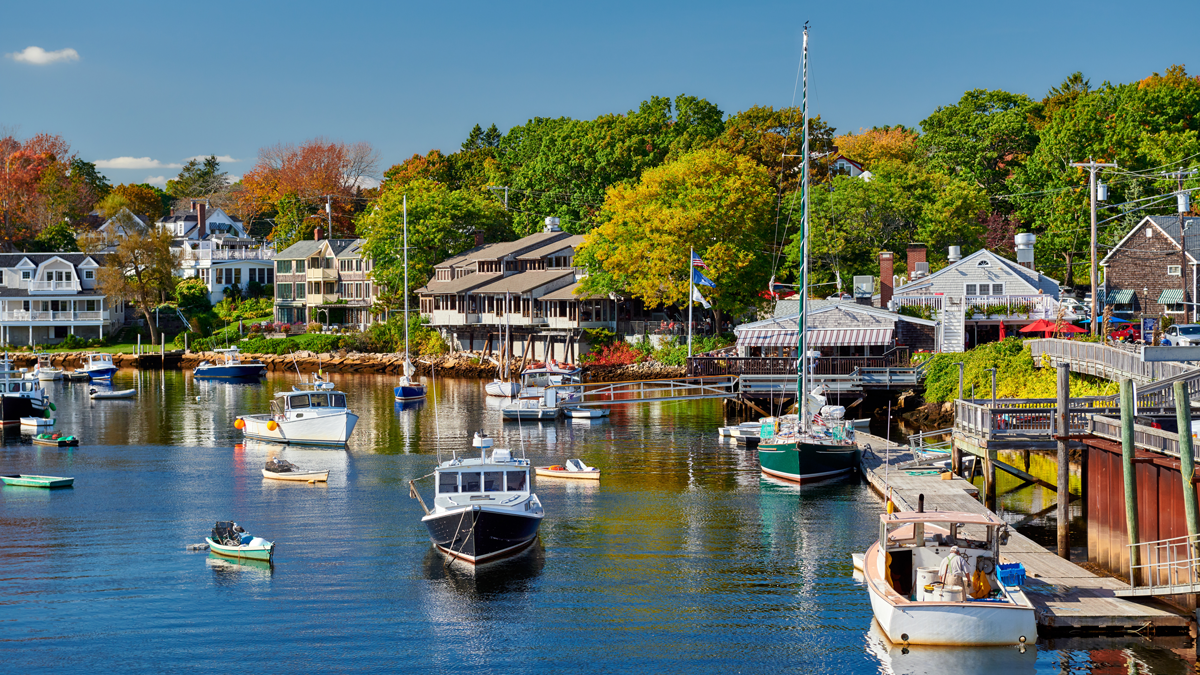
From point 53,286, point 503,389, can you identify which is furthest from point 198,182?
point 503,389

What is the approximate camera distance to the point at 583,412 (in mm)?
68188

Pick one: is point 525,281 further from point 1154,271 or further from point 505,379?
point 1154,271

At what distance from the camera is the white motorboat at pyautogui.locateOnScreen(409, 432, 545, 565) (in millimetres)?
32906

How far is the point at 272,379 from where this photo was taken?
10325 centimetres

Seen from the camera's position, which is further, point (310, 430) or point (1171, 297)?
point (1171, 297)

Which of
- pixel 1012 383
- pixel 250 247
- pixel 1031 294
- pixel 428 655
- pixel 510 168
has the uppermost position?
pixel 510 168

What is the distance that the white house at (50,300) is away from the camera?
412 ft

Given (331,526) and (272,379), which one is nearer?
(331,526)

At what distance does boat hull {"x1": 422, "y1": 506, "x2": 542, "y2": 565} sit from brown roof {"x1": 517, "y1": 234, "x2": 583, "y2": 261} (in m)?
75.0

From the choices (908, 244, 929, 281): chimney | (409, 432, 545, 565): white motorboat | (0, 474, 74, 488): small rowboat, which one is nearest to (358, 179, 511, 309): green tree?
(908, 244, 929, 281): chimney

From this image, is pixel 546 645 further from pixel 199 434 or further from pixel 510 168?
pixel 510 168

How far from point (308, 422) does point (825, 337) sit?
1249 inches

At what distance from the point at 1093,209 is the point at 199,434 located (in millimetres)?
48531

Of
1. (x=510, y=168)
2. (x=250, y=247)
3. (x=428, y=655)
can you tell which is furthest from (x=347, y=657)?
(x=250, y=247)
